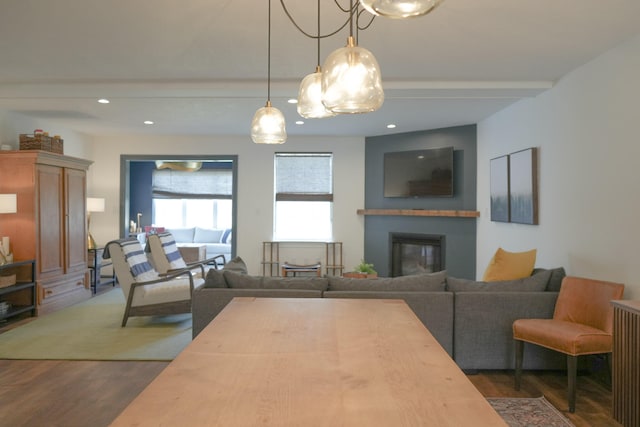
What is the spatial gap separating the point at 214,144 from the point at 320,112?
220 inches

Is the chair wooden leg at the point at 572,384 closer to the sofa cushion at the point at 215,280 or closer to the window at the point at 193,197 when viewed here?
the sofa cushion at the point at 215,280

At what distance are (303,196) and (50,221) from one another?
3621mm

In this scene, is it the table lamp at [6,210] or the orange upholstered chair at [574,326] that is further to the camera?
the table lamp at [6,210]

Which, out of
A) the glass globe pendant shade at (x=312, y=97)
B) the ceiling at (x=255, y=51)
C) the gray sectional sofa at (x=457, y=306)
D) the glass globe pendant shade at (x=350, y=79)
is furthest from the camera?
the gray sectional sofa at (x=457, y=306)

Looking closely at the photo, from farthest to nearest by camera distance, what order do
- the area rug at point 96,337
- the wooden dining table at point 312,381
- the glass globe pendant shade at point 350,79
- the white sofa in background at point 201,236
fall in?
the white sofa in background at point 201,236, the area rug at point 96,337, the glass globe pendant shade at point 350,79, the wooden dining table at point 312,381

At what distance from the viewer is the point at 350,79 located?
5.24ft

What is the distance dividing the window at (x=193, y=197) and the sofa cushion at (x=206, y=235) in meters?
0.45

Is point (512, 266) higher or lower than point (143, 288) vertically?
higher

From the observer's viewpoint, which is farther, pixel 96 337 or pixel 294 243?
pixel 294 243

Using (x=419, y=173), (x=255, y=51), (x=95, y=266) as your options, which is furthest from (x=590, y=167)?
(x=95, y=266)

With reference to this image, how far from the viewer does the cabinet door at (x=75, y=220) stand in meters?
5.54

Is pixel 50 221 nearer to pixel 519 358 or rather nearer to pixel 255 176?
pixel 255 176

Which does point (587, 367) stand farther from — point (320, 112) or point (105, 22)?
point (105, 22)

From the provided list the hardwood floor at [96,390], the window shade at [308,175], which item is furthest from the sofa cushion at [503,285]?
the window shade at [308,175]
